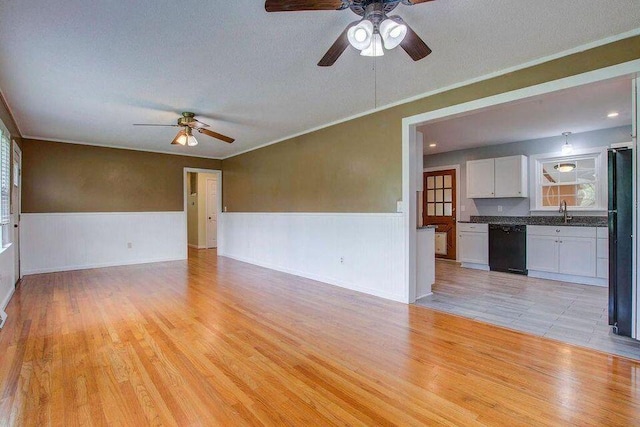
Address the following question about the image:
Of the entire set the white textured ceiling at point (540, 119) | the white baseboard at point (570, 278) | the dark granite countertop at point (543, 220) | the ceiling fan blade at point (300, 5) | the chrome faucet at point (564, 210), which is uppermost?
the white textured ceiling at point (540, 119)

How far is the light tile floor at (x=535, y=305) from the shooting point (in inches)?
110

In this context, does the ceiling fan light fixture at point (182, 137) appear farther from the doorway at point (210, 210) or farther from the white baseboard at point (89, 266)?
the doorway at point (210, 210)

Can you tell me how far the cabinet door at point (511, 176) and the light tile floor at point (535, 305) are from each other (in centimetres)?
157

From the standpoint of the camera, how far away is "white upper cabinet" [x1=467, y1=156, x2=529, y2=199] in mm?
5809

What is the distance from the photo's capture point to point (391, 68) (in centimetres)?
293

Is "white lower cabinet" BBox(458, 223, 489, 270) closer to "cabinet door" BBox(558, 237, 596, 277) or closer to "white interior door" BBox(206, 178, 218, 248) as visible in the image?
"cabinet door" BBox(558, 237, 596, 277)

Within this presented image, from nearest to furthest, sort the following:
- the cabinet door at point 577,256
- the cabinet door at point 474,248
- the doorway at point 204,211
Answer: the cabinet door at point 577,256, the cabinet door at point 474,248, the doorway at point 204,211

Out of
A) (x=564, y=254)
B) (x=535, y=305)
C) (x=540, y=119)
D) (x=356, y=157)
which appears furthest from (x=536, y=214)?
(x=356, y=157)

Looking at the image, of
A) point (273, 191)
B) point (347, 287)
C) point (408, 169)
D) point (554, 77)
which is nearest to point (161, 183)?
point (273, 191)

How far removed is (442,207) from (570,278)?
9.39 feet

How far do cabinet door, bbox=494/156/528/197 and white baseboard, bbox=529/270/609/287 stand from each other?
1.45 metres

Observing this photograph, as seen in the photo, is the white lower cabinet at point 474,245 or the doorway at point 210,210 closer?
the white lower cabinet at point 474,245

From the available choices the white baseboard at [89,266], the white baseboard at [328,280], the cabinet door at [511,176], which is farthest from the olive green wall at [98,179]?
the cabinet door at [511,176]

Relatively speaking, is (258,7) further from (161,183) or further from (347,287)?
(161,183)
